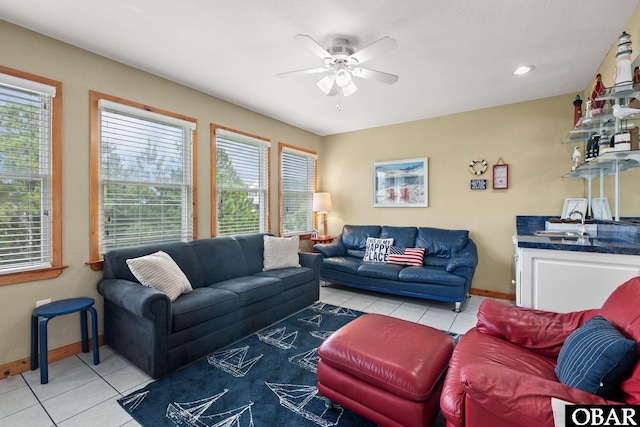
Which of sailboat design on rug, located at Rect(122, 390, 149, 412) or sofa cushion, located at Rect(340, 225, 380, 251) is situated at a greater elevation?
sofa cushion, located at Rect(340, 225, 380, 251)

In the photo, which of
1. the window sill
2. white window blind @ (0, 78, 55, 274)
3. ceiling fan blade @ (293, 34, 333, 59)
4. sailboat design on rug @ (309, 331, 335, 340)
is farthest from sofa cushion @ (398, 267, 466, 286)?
white window blind @ (0, 78, 55, 274)

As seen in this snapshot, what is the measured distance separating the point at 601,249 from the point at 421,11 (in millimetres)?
2022

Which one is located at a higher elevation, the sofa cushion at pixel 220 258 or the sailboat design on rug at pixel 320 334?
the sofa cushion at pixel 220 258

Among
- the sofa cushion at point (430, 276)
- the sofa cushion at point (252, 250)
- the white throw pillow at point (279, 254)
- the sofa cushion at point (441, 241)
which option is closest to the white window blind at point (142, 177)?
the sofa cushion at point (252, 250)

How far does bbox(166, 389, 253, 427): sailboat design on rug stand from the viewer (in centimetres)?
170

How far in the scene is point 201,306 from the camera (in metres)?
2.40

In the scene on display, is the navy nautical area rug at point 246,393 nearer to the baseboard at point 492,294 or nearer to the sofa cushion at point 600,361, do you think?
the sofa cushion at point 600,361

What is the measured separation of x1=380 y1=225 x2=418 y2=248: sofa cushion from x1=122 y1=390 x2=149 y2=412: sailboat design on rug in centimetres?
356

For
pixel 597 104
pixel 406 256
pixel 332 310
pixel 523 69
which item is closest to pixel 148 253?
pixel 332 310

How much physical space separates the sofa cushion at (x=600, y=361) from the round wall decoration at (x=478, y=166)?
324 cm

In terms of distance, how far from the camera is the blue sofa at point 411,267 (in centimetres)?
353

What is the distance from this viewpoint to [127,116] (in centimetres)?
290

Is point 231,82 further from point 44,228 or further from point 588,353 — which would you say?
point 588,353

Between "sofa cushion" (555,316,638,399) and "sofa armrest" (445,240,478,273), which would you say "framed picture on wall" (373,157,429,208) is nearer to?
"sofa armrest" (445,240,478,273)
